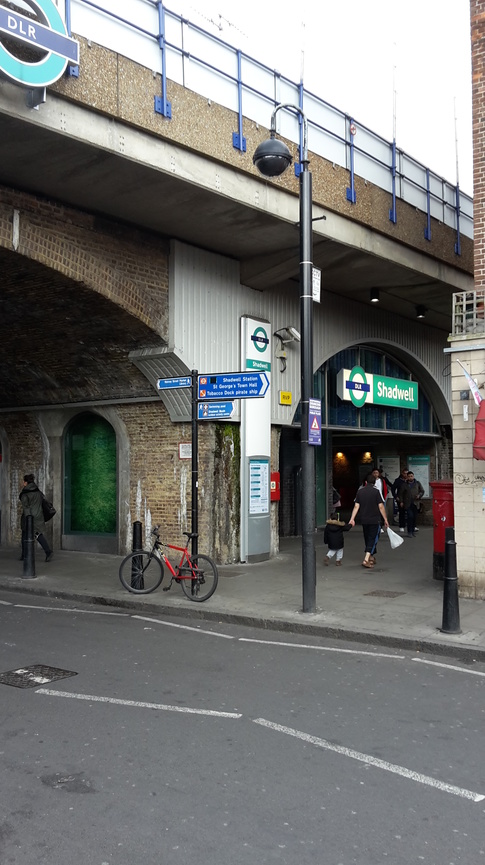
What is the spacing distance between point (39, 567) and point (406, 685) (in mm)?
8993

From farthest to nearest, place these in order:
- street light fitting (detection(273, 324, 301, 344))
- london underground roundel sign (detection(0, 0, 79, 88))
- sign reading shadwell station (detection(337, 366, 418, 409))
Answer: sign reading shadwell station (detection(337, 366, 418, 409)) < street light fitting (detection(273, 324, 301, 344)) < london underground roundel sign (detection(0, 0, 79, 88))

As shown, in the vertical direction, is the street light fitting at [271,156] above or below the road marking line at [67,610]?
above

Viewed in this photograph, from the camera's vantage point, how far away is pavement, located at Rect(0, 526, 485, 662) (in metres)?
8.27

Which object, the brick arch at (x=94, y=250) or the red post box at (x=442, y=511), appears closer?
the brick arch at (x=94, y=250)

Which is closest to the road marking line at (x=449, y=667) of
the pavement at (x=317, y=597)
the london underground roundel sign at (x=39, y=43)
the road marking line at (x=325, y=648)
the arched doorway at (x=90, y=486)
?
the road marking line at (x=325, y=648)

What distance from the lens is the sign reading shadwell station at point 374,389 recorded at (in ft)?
58.9

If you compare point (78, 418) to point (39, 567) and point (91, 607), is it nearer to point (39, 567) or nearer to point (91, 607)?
point (39, 567)

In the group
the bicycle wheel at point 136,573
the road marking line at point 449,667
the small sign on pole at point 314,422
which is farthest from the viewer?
the bicycle wheel at point 136,573

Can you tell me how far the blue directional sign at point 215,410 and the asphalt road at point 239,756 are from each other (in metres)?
4.02

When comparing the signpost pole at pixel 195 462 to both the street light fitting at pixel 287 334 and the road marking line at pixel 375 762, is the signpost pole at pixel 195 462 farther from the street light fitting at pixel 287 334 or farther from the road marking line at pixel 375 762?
the road marking line at pixel 375 762

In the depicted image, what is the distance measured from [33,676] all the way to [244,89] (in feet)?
32.2

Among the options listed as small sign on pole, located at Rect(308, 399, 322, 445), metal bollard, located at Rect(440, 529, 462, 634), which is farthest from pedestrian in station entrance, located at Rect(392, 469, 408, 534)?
metal bollard, located at Rect(440, 529, 462, 634)

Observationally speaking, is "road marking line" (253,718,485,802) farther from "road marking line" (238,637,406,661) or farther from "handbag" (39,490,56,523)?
"handbag" (39,490,56,523)

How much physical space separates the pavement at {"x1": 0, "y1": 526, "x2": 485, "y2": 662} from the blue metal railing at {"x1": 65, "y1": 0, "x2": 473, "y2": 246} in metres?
6.93
